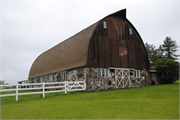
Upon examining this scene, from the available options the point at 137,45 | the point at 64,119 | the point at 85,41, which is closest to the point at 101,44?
the point at 85,41

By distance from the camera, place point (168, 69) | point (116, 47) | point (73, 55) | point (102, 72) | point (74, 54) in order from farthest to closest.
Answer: point (168, 69), point (116, 47), point (73, 55), point (74, 54), point (102, 72)

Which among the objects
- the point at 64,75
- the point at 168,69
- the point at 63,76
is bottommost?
the point at 63,76

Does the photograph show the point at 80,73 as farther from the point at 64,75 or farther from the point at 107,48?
the point at 107,48

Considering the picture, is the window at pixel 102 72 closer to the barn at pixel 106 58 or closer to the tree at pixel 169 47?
the barn at pixel 106 58

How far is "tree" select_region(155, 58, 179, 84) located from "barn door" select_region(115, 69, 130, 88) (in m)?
6.90

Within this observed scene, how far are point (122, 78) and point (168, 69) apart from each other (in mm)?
8546

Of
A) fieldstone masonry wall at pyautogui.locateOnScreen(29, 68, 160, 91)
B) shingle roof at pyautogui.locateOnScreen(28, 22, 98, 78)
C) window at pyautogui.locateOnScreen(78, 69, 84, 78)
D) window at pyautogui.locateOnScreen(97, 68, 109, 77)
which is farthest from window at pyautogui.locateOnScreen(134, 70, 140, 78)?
shingle roof at pyautogui.locateOnScreen(28, 22, 98, 78)

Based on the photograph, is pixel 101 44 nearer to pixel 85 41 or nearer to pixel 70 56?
pixel 85 41

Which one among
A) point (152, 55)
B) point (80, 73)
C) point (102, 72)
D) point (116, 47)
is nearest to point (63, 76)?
point (80, 73)

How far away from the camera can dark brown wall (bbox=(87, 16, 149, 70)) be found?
1938 centimetres

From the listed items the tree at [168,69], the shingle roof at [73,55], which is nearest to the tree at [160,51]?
the tree at [168,69]

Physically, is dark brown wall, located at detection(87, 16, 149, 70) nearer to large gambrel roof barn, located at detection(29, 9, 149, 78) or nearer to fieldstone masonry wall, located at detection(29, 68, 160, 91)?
large gambrel roof barn, located at detection(29, 9, 149, 78)

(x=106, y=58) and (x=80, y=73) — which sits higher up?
(x=106, y=58)

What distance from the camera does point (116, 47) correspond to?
21562mm
